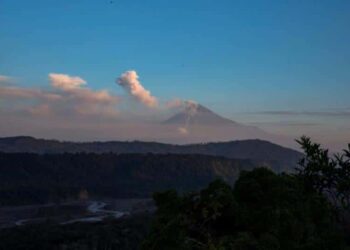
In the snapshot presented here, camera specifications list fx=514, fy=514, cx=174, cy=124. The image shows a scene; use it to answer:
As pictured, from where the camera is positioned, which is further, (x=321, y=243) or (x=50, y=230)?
(x=50, y=230)

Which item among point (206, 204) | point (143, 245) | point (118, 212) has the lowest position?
point (118, 212)

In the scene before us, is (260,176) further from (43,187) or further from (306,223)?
(43,187)

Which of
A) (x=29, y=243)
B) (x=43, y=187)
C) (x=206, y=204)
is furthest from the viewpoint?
(x=43, y=187)

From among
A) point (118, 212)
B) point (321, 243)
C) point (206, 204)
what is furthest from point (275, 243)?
point (118, 212)

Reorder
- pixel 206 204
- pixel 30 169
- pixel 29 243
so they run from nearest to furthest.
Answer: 1. pixel 206 204
2. pixel 29 243
3. pixel 30 169

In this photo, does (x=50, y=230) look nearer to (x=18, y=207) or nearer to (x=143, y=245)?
(x=18, y=207)

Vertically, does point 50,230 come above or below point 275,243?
below
